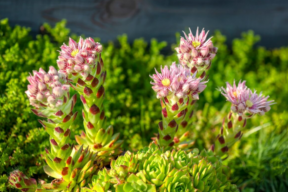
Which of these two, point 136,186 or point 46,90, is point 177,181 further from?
point 46,90

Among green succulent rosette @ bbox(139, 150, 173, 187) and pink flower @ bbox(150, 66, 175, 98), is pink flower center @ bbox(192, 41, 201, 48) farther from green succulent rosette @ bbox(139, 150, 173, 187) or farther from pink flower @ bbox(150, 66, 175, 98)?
green succulent rosette @ bbox(139, 150, 173, 187)

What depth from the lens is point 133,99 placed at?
2.93 m

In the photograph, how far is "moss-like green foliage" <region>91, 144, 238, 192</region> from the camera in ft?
4.83

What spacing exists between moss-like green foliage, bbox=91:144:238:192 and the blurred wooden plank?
2265 mm

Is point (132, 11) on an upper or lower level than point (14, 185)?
upper

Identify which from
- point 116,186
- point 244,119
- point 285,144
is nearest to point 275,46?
point 285,144

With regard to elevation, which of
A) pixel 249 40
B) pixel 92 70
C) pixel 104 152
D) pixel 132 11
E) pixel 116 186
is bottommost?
pixel 116 186

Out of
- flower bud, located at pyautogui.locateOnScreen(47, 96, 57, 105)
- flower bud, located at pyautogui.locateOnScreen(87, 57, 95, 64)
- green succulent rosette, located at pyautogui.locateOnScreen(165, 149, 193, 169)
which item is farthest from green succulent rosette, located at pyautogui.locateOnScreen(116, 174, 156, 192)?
flower bud, located at pyautogui.locateOnScreen(87, 57, 95, 64)

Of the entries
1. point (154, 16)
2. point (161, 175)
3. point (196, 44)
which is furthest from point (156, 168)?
point (154, 16)

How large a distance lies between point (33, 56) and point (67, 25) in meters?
0.85

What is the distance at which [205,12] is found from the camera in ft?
13.1

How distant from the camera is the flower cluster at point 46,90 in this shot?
1.33 meters

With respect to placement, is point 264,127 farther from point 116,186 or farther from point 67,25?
point 67,25

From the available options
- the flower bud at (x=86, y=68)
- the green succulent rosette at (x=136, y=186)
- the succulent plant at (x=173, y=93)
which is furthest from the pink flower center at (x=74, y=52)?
the green succulent rosette at (x=136, y=186)
